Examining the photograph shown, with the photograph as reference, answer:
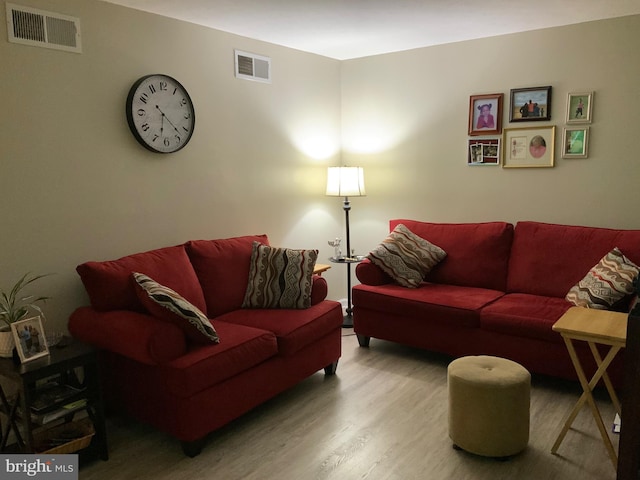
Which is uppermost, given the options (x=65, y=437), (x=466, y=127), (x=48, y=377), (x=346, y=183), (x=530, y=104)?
(x=530, y=104)

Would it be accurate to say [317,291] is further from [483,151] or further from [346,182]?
[483,151]

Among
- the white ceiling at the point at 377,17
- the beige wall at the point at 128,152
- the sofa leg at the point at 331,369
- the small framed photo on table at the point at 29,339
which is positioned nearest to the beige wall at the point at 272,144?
the beige wall at the point at 128,152

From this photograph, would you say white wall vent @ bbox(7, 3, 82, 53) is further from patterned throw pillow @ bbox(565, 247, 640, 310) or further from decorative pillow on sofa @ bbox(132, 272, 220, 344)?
patterned throw pillow @ bbox(565, 247, 640, 310)

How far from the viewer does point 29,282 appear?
273 centimetres

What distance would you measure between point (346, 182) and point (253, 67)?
4.06 feet

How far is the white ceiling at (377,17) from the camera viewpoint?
3.20 metres

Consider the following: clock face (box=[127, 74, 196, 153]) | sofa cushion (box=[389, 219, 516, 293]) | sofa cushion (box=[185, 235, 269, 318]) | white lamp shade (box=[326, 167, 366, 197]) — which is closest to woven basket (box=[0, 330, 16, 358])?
sofa cushion (box=[185, 235, 269, 318])

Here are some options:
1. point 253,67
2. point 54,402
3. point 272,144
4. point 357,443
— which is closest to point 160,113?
point 253,67

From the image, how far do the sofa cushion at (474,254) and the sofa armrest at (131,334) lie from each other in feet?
7.51

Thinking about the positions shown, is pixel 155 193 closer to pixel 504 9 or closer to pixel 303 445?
pixel 303 445

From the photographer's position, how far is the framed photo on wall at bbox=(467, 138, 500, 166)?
420 centimetres

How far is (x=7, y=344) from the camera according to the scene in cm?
237

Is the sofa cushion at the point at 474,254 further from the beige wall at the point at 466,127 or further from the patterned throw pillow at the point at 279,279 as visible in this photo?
the patterned throw pillow at the point at 279,279

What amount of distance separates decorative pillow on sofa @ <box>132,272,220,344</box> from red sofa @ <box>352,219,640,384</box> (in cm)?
156
